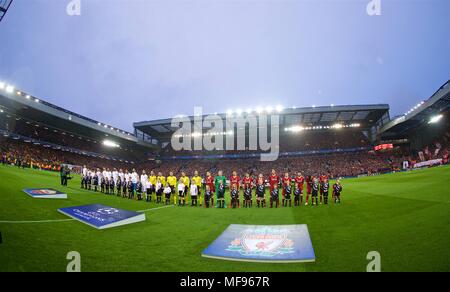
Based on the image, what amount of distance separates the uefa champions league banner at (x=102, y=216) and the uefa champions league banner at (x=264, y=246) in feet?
11.5

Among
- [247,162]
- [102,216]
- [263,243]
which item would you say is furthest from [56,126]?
[263,243]

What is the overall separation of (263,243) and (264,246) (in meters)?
0.18

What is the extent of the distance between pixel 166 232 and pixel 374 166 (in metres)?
42.5

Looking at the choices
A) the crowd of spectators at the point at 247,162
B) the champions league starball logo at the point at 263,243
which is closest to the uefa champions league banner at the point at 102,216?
the champions league starball logo at the point at 263,243

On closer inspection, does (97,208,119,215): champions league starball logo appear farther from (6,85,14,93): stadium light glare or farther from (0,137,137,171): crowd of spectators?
(0,137,137,171): crowd of spectators

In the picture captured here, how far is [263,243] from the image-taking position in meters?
5.18

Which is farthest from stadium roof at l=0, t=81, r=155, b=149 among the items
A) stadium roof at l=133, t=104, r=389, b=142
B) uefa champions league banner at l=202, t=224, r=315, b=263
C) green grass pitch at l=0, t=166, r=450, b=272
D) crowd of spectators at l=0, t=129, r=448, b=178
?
uefa champions league banner at l=202, t=224, r=315, b=263

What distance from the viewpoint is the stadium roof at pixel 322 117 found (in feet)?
125

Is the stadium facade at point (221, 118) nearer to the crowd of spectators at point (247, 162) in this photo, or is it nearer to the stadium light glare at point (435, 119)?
the stadium light glare at point (435, 119)

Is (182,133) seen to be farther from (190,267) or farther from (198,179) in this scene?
(190,267)

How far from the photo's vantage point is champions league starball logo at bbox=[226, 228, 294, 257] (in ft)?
15.4

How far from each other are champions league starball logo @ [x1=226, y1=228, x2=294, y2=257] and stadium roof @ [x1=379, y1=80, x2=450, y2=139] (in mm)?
29797
